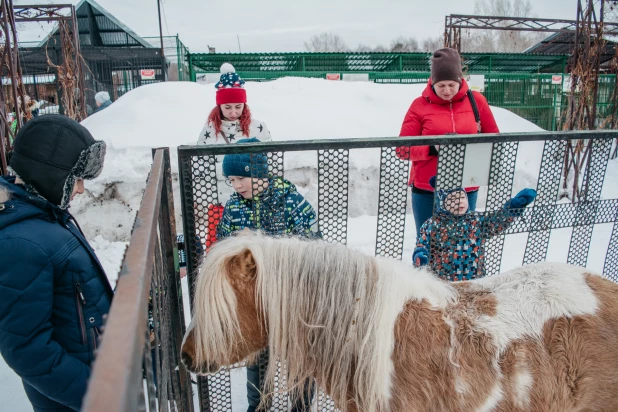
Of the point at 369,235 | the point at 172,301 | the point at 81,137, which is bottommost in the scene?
the point at 369,235

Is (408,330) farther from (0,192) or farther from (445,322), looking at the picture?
(0,192)

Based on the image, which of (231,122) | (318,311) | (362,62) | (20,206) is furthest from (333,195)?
(362,62)

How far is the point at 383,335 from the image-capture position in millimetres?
1500

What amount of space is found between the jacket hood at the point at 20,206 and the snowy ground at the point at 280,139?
169 centimetres

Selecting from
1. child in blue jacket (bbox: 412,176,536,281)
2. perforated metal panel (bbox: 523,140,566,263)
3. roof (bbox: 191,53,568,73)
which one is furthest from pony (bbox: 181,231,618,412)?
roof (bbox: 191,53,568,73)

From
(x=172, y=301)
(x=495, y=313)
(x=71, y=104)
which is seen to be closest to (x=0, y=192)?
(x=172, y=301)

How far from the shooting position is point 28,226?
1.46m

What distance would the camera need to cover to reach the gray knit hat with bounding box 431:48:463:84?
2.98 metres

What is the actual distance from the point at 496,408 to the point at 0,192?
6.53 ft

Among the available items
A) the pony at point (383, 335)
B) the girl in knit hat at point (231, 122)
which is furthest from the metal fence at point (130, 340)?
the girl in knit hat at point (231, 122)

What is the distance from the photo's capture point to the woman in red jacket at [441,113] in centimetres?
296

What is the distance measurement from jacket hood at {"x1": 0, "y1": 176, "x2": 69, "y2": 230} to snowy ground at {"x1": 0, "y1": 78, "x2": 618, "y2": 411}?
1.69 metres

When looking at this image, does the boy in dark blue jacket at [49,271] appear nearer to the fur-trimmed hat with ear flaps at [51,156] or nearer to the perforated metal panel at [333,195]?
the fur-trimmed hat with ear flaps at [51,156]

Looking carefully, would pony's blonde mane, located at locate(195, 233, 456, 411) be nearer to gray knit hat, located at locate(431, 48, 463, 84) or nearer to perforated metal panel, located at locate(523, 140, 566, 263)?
perforated metal panel, located at locate(523, 140, 566, 263)
